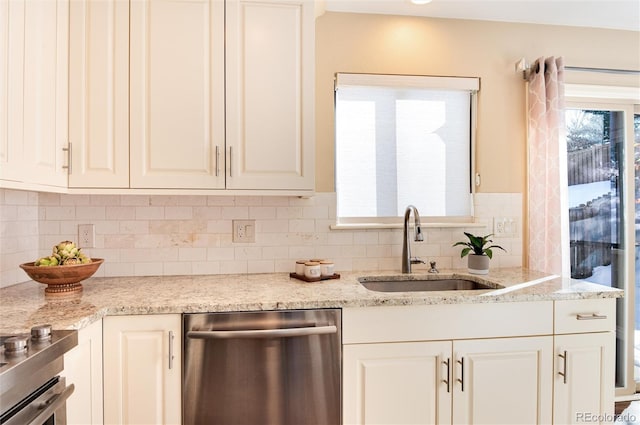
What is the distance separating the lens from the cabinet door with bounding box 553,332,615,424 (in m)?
1.71

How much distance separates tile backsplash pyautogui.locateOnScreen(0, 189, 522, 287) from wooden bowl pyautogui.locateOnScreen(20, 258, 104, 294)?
42 cm

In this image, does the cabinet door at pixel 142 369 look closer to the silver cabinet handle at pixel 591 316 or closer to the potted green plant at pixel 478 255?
the potted green plant at pixel 478 255

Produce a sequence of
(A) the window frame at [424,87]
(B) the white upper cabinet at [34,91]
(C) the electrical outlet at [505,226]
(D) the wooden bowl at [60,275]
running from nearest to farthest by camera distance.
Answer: (B) the white upper cabinet at [34,91] → (D) the wooden bowl at [60,275] → (A) the window frame at [424,87] → (C) the electrical outlet at [505,226]

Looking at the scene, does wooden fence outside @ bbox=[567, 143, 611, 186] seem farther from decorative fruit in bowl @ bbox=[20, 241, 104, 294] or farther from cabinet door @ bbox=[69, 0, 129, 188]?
decorative fruit in bowl @ bbox=[20, 241, 104, 294]

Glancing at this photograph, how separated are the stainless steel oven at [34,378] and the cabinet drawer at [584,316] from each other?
1.88m

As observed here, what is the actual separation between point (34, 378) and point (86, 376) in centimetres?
39

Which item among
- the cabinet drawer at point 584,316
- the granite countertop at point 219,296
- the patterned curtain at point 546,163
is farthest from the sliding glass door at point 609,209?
the cabinet drawer at point 584,316

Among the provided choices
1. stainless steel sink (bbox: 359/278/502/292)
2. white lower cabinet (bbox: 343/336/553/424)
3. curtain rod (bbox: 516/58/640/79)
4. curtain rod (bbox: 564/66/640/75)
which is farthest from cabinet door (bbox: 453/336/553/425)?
curtain rod (bbox: 564/66/640/75)

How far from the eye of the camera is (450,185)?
240cm

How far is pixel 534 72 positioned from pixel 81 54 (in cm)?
247

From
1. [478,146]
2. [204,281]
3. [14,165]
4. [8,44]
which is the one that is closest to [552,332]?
[478,146]

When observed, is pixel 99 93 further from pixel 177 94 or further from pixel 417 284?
→ pixel 417 284

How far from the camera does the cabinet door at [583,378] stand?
171 centimetres

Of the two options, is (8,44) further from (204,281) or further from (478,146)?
(478,146)
